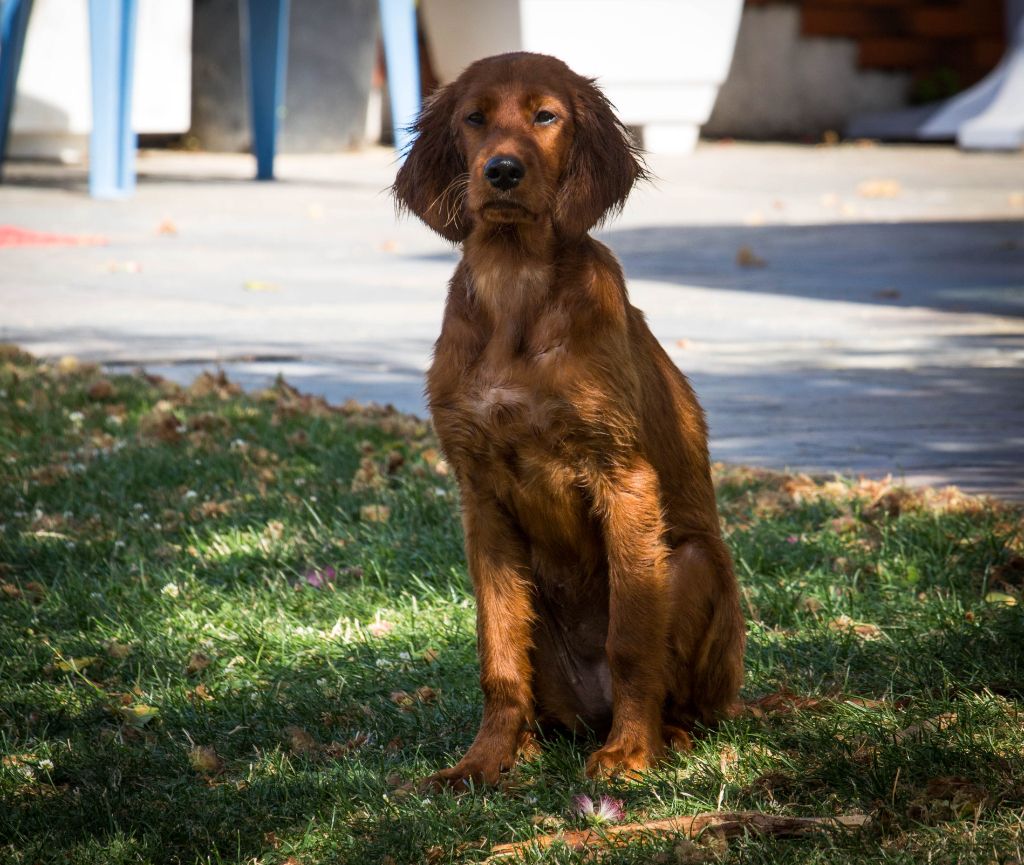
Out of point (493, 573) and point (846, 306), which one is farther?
point (846, 306)

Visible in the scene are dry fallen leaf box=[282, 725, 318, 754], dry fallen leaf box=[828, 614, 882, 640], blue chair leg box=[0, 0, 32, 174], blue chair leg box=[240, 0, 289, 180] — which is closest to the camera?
dry fallen leaf box=[282, 725, 318, 754]

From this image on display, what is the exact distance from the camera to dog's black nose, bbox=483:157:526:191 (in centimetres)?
295

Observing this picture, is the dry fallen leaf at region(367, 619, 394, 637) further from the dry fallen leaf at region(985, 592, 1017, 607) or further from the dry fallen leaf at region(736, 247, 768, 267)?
the dry fallen leaf at region(736, 247, 768, 267)

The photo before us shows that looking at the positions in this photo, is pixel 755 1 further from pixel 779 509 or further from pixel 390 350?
pixel 779 509

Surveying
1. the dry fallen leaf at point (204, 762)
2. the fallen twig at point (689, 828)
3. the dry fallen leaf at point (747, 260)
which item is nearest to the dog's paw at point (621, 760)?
the fallen twig at point (689, 828)

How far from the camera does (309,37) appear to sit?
20719 millimetres

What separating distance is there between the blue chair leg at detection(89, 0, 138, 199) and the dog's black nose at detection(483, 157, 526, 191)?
11.7 m

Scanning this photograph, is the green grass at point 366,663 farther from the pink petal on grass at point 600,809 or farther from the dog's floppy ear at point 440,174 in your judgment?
the dog's floppy ear at point 440,174

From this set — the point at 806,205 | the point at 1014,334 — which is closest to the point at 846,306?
the point at 1014,334

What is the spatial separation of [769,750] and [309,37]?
19012 mm

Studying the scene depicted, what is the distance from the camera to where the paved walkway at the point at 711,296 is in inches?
243

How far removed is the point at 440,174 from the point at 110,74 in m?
11.6

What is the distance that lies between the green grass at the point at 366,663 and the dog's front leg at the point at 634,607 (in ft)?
0.33

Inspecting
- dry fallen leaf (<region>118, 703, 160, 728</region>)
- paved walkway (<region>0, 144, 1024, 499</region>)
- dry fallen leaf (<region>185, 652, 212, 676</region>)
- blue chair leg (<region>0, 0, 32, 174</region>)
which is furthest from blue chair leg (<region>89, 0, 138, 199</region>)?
dry fallen leaf (<region>118, 703, 160, 728</region>)
